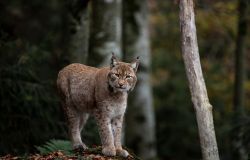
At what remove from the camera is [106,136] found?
8609 millimetres

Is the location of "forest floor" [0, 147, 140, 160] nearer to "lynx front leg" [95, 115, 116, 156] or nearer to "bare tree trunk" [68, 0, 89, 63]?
"lynx front leg" [95, 115, 116, 156]

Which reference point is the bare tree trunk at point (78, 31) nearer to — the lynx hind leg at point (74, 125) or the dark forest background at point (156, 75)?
the dark forest background at point (156, 75)

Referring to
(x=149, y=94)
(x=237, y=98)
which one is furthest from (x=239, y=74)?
(x=149, y=94)

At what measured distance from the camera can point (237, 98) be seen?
1645cm

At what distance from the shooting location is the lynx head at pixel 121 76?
8.42m

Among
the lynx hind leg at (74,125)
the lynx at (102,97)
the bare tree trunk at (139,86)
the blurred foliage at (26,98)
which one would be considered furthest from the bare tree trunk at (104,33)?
the bare tree trunk at (139,86)

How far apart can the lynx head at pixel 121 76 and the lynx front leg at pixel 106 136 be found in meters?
0.43

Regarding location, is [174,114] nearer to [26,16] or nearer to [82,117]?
[26,16]

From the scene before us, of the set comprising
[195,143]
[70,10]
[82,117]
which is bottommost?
[195,143]

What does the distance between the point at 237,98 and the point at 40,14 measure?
11274mm

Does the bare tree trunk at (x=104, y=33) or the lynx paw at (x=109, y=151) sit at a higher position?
the bare tree trunk at (x=104, y=33)

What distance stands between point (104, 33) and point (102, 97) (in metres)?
4.40

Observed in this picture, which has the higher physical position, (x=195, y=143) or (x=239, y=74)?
(x=239, y=74)

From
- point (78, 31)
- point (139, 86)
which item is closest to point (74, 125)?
point (78, 31)
